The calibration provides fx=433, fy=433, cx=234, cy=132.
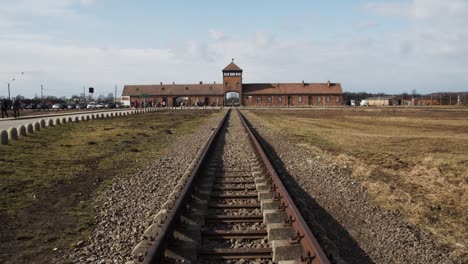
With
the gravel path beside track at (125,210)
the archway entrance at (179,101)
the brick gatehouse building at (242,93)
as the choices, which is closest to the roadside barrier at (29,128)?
the gravel path beside track at (125,210)

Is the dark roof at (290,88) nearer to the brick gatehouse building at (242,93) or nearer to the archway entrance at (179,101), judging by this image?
the brick gatehouse building at (242,93)

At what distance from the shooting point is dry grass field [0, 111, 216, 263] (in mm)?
5559

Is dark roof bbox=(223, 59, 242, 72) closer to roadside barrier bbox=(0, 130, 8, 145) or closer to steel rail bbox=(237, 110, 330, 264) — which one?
roadside barrier bbox=(0, 130, 8, 145)

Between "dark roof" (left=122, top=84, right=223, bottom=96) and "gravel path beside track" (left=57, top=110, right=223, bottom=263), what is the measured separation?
97.9 meters

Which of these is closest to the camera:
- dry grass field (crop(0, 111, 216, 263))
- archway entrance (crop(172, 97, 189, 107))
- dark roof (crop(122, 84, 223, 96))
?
dry grass field (crop(0, 111, 216, 263))

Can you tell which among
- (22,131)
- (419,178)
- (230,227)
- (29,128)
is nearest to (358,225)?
(230,227)

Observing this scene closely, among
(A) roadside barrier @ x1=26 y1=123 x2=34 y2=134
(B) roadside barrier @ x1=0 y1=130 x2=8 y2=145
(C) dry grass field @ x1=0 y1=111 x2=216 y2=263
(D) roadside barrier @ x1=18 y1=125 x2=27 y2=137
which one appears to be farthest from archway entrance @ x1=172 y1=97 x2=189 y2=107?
(B) roadside barrier @ x1=0 y1=130 x2=8 y2=145

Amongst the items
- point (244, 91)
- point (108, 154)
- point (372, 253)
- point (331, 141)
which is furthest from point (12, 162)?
point (244, 91)

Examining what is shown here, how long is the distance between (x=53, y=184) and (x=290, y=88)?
102403 millimetres

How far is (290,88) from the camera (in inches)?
4301

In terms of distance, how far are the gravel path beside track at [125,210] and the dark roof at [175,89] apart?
97.9m

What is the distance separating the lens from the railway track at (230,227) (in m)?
4.54

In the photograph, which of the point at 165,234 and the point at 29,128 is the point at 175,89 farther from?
the point at 165,234

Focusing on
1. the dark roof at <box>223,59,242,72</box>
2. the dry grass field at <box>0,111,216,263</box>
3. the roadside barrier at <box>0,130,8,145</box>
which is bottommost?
the dry grass field at <box>0,111,216,263</box>
